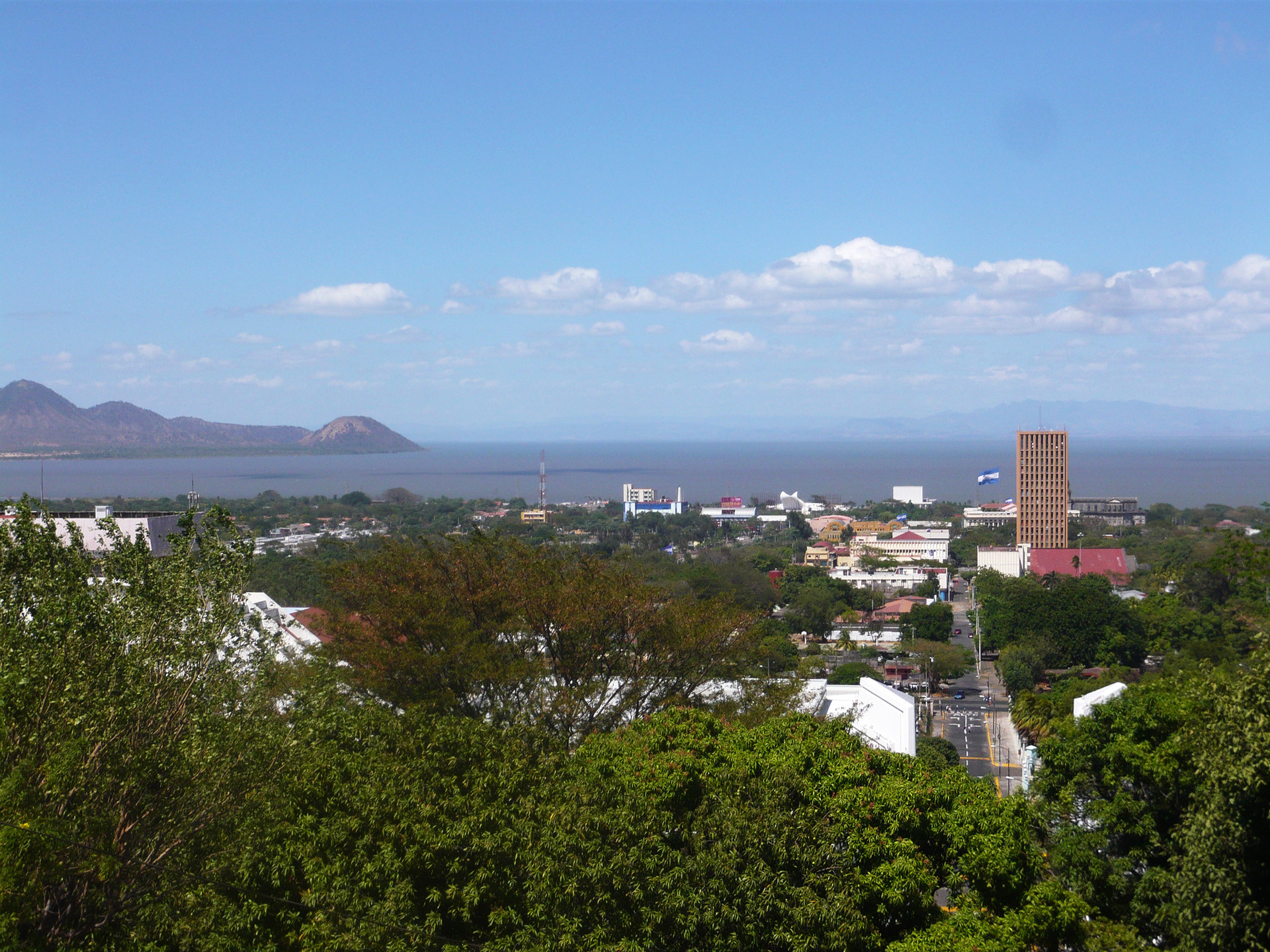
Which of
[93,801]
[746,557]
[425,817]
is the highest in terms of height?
[93,801]

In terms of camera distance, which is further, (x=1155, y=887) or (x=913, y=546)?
(x=913, y=546)

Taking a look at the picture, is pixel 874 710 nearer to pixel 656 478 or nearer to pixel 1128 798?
pixel 1128 798

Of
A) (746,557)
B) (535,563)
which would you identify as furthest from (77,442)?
(535,563)

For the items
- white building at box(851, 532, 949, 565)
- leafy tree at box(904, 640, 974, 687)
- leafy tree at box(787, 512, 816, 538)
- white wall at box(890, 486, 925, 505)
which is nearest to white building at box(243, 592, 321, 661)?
leafy tree at box(904, 640, 974, 687)

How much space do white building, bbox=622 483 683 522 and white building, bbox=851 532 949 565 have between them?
27.8m

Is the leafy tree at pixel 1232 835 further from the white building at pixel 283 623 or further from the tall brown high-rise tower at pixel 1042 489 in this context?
the tall brown high-rise tower at pixel 1042 489

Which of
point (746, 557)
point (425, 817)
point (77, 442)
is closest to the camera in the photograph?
point (425, 817)

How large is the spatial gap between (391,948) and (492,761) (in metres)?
1.93

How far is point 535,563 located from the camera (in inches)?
516

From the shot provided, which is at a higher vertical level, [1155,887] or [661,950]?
[661,950]

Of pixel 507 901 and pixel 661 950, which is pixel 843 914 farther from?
pixel 507 901

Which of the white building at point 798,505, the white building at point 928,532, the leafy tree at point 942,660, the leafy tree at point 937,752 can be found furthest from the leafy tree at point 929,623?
the white building at point 798,505

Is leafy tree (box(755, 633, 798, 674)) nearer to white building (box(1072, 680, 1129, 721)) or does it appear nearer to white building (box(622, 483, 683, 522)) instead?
white building (box(1072, 680, 1129, 721))

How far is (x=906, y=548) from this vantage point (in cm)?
5462
